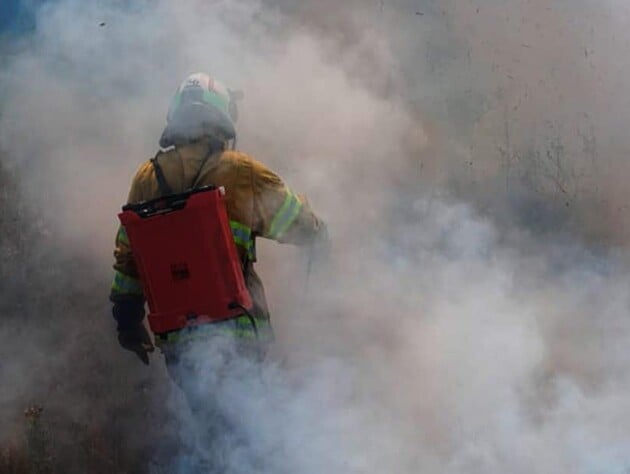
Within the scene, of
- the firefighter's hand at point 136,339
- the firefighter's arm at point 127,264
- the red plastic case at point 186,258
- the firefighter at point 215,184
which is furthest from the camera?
the firefighter's hand at point 136,339

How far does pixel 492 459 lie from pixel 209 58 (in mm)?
2812

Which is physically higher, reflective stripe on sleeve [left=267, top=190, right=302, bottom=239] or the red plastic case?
reflective stripe on sleeve [left=267, top=190, right=302, bottom=239]

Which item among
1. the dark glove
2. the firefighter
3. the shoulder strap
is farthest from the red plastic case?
the dark glove

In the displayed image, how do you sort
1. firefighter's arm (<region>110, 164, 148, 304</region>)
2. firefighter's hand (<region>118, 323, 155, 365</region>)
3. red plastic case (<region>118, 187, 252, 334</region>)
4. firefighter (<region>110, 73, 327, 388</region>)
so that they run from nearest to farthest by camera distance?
red plastic case (<region>118, 187, 252, 334</region>)
firefighter (<region>110, 73, 327, 388</region>)
firefighter's arm (<region>110, 164, 148, 304</region>)
firefighter's hand (<region>118, 323, 155, 365</region>)

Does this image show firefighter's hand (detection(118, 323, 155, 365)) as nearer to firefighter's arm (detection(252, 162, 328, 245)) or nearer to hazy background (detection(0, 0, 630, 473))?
hazy background (detection(0, 0, 630, 473))

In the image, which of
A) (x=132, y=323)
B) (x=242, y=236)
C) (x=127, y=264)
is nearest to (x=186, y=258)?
(x=242, y=236)

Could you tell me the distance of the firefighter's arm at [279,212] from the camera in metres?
3.57

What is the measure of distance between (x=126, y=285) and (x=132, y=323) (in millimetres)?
181

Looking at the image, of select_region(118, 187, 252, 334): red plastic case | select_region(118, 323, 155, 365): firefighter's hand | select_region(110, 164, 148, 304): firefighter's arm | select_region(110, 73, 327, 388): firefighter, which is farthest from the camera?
select_region(118, 323, 155, 365): firefighter's hand

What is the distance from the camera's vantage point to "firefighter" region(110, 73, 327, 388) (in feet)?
11.6

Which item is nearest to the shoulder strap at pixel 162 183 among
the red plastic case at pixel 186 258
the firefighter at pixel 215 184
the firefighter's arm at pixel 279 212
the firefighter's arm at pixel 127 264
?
the firefighter at pixel 215 184

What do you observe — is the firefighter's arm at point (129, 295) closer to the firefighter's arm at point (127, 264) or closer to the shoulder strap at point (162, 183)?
the firefighter's arm at point (127, 264)

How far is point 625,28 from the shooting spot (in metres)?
6.44

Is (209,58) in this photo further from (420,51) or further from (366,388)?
(366,388)
